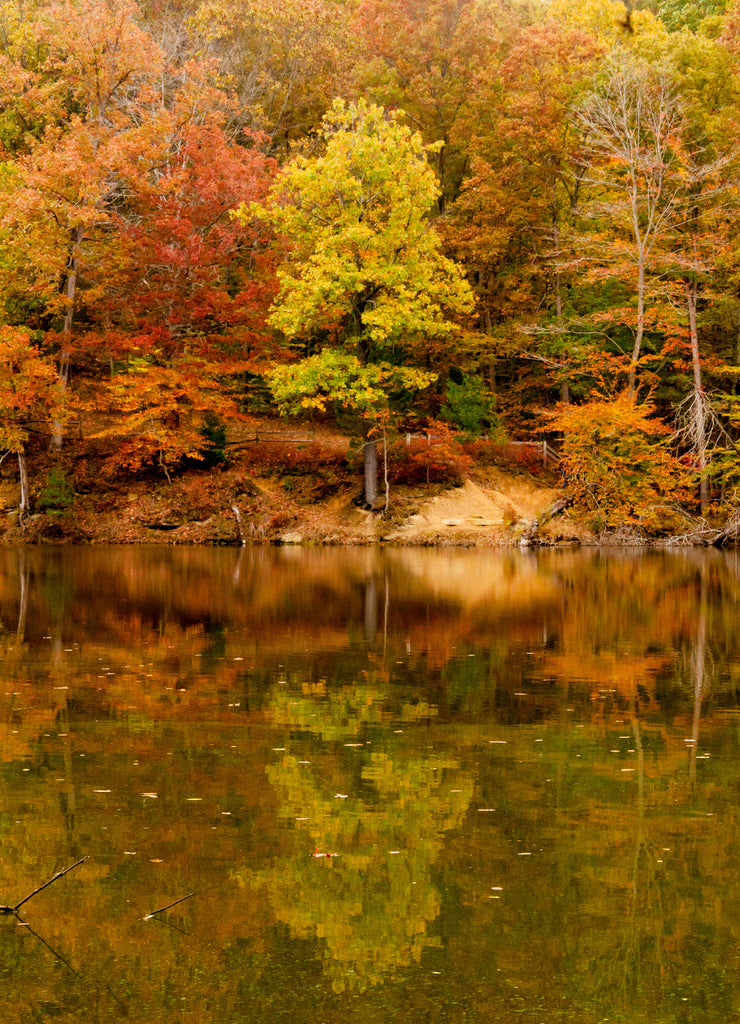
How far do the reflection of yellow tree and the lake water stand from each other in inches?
0.7

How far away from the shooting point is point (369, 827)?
5938 millimetres

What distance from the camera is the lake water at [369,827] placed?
4027mm

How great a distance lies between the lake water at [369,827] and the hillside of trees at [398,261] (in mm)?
21529

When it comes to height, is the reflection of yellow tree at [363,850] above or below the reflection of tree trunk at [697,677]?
above

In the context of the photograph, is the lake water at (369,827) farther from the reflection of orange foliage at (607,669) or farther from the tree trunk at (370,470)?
the tree trunk at (370,470)

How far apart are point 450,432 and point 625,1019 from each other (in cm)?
3348

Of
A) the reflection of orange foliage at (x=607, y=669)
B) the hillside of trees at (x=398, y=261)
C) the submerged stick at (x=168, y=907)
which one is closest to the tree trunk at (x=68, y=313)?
the hillside of trees at (x=398, y=261)

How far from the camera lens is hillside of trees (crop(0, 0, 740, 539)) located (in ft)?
111

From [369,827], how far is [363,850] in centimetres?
39

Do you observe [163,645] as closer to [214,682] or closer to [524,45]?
[214,682]

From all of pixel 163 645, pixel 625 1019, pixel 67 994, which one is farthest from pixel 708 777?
pixel 163 645

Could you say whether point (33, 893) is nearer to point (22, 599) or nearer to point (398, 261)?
point (22, 599)

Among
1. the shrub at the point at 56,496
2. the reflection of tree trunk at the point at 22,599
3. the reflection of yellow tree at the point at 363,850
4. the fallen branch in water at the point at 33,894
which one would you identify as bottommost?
the reflection of tree trunk at the point at 22,599

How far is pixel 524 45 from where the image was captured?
40406mm
